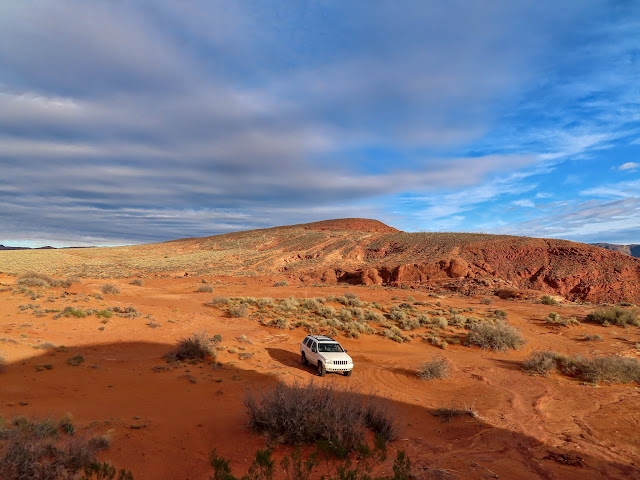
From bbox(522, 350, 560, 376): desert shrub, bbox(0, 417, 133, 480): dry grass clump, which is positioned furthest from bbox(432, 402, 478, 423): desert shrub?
bbox(0, 417, 133, 480): dry grass clump

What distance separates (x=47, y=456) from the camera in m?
5.29

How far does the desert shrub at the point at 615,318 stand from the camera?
2155 cm

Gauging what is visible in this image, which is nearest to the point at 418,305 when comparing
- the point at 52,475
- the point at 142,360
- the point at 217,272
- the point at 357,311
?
the point at 357,311

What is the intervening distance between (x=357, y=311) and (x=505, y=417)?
13947mm

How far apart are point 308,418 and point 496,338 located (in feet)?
48.0

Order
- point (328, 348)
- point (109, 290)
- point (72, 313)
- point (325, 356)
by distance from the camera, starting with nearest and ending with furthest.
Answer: point (325, 356)
point (328, 348)
point (72, 313)
point (109, 290)

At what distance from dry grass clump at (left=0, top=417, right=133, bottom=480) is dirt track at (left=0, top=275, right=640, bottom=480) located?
0.79m

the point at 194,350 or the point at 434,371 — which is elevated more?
the point at 194,350

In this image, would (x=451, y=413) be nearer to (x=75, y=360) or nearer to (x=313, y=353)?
(x=313, y=353)

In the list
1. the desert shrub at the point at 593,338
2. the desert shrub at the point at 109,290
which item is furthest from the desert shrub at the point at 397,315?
the desert shrub at the point at 109,290

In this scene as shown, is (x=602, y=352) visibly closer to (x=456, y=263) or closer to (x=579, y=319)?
(x=579, y=319)

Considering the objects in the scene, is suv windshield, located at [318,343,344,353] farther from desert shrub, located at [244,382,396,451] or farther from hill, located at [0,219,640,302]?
hill, located at [0,219,640,302]

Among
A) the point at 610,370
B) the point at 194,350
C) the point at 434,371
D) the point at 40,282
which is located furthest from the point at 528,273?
the point at 40,282

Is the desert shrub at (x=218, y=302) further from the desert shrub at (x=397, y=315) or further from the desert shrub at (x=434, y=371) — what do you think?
the desert shrub at (x=434, y=371)
